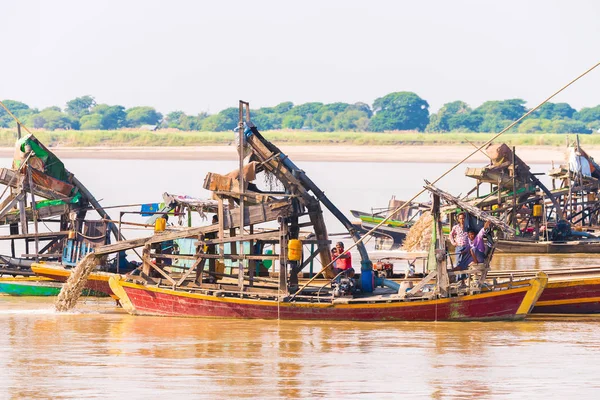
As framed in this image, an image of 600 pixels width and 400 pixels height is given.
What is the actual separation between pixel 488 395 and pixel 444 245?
21.0 feet

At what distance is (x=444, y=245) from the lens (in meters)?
22.0

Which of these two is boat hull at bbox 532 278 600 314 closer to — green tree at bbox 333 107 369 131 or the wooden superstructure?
the wooden superstructure

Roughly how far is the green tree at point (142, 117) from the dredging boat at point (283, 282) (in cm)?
14339

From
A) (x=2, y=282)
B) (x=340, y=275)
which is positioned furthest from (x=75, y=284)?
(x=340, y=275)

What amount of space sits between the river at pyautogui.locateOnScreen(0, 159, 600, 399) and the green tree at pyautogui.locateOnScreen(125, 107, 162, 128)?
14102cm

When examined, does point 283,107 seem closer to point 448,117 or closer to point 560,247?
point 448,117

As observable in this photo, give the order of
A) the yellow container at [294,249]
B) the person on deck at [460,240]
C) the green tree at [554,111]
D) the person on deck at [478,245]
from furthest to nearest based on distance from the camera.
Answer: the green tree at [554,111], the yellow container at [294,249], the person on deck at [460,240], the person on deck at [478,245]

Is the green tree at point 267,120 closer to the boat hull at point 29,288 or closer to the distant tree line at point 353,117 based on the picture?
the distant tree line at point 353,117

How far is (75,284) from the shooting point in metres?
24.8

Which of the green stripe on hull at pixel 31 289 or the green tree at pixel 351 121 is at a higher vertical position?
the green tree at pixel 351 121

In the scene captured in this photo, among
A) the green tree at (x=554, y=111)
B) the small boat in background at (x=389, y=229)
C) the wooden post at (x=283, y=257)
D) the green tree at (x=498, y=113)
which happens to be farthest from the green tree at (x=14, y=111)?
the wooden post at (x=283, y=257)

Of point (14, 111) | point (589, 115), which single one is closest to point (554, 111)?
point (589, 115)

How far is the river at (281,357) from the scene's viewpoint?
53.2 feet

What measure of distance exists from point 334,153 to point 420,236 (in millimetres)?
78533
